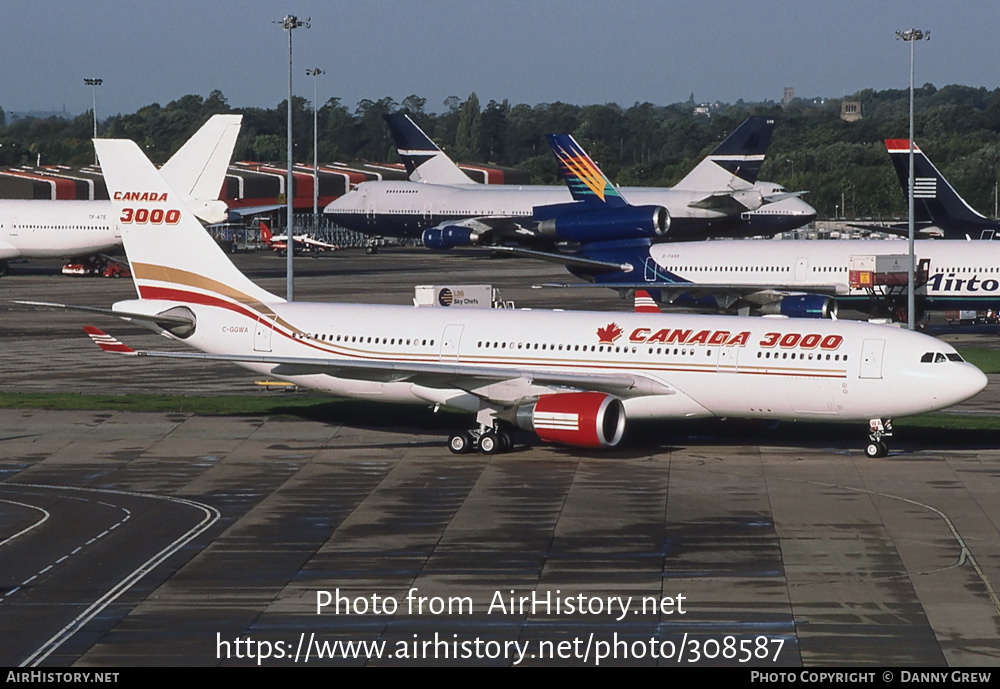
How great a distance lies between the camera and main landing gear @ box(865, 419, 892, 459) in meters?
37.6

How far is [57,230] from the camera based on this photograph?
101 metres

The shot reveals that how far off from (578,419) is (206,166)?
6167 cm

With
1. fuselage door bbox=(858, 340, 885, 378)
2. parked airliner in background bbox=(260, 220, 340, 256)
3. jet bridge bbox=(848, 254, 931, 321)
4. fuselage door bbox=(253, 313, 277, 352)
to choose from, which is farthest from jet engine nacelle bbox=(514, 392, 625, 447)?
parked airliner in background bbox=(260, 220, 340, 256)

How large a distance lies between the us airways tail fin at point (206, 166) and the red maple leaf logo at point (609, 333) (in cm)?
5677

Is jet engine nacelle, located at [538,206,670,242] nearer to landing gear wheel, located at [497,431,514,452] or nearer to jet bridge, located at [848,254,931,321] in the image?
jet bridge, located at [848,254,931,321]

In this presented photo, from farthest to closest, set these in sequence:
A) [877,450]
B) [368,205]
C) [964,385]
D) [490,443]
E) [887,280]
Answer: [368,205]
[887,280]
[490,443]
[877,450]
[964,385]

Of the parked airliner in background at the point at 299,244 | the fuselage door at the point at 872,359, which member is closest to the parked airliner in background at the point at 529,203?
the parked airliner in background at the point at 299,244

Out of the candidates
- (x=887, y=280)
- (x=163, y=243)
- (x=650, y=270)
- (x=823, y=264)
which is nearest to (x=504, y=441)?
(x=163, y=243)

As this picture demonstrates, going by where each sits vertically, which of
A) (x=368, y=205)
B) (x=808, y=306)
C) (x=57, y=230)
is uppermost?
(x=368, y=205)

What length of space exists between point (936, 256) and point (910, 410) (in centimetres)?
3178

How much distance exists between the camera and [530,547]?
28.4m

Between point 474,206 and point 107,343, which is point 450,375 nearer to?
point 107,343

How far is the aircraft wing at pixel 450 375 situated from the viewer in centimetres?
3769

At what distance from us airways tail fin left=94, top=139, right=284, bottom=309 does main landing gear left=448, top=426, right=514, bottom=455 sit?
7.62 meters
